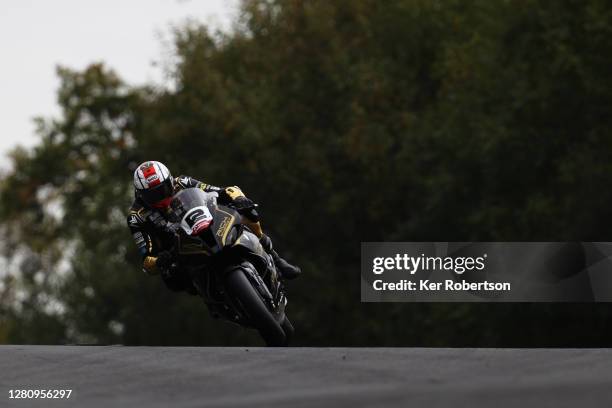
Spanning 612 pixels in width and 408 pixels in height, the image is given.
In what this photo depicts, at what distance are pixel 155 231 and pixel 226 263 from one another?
73 cm

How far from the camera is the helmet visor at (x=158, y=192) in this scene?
13539 mm

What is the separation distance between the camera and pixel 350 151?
43875mm

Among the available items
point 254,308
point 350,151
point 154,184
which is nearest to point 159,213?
point 154,184

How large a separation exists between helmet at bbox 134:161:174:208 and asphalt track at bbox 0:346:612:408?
2.15 m

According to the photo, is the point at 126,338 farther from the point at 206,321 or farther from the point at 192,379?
the point at 192,379

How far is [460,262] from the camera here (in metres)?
15.5

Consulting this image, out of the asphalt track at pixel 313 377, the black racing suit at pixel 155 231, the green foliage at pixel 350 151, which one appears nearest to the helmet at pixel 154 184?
the black racing suit at pixel 155 231

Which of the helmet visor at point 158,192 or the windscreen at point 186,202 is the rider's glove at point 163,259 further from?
the helmet visor at point 158,192

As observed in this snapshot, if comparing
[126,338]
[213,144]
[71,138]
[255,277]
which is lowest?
[255,277]

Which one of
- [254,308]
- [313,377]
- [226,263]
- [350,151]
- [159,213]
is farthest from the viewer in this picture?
[350,151]

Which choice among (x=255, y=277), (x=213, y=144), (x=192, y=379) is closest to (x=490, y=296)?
(x=255, y=277)

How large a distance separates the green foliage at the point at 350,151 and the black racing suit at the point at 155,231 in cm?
1995

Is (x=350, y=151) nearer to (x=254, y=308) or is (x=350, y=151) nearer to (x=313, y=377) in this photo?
(x=254, y=308)

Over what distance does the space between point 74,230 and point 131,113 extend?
446 cm
